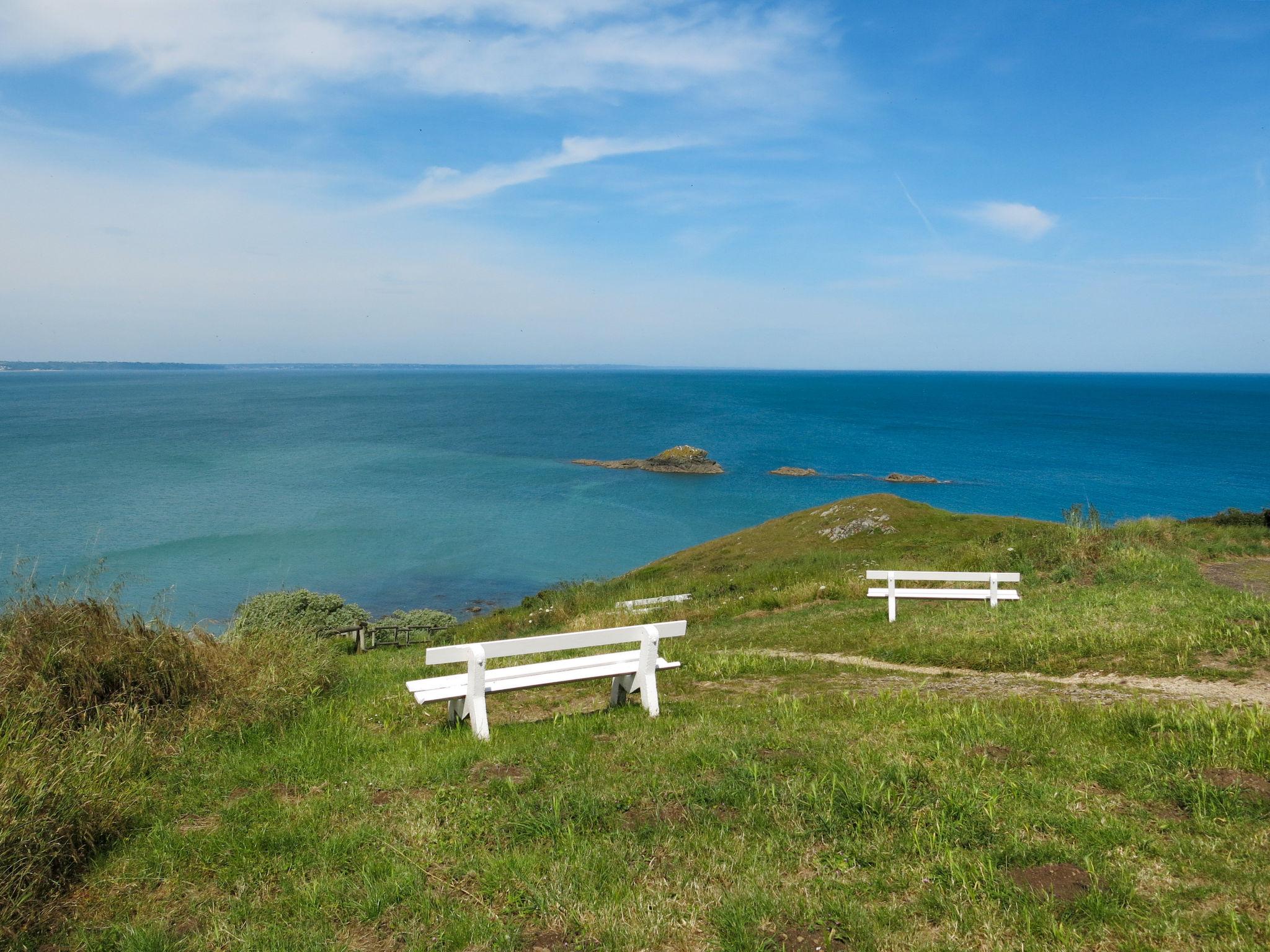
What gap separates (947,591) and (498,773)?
10.1 metres

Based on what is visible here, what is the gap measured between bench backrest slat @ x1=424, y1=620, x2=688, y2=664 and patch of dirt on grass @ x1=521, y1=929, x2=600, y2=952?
9.03 ft

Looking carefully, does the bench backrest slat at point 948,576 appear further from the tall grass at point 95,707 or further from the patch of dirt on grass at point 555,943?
the patch of dirt on grass at point 555,943

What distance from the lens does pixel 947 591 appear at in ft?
44.9

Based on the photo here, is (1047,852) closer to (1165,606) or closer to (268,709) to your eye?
(268,709)

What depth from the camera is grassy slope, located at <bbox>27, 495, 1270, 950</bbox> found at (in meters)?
4.02

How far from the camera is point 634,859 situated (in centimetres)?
465

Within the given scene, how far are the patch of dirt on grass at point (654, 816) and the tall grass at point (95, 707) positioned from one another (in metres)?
3.28

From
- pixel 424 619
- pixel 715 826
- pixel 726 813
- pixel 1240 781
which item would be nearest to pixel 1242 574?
pixel 1240 781

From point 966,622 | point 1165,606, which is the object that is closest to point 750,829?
point 966,622

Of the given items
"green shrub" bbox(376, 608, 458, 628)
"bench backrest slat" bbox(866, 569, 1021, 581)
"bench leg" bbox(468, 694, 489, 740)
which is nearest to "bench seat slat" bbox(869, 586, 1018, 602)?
"bench backrest slat" bbox(866, 569, 1021, 581)

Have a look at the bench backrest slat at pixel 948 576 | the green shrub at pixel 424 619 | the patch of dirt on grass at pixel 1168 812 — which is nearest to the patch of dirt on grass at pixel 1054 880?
the patch of dirt on grass at pixel 1168 812

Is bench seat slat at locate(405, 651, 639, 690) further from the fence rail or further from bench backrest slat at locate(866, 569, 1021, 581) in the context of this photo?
the fence rail

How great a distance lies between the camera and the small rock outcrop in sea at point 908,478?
74.9 m

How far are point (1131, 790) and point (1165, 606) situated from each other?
23.1ft
